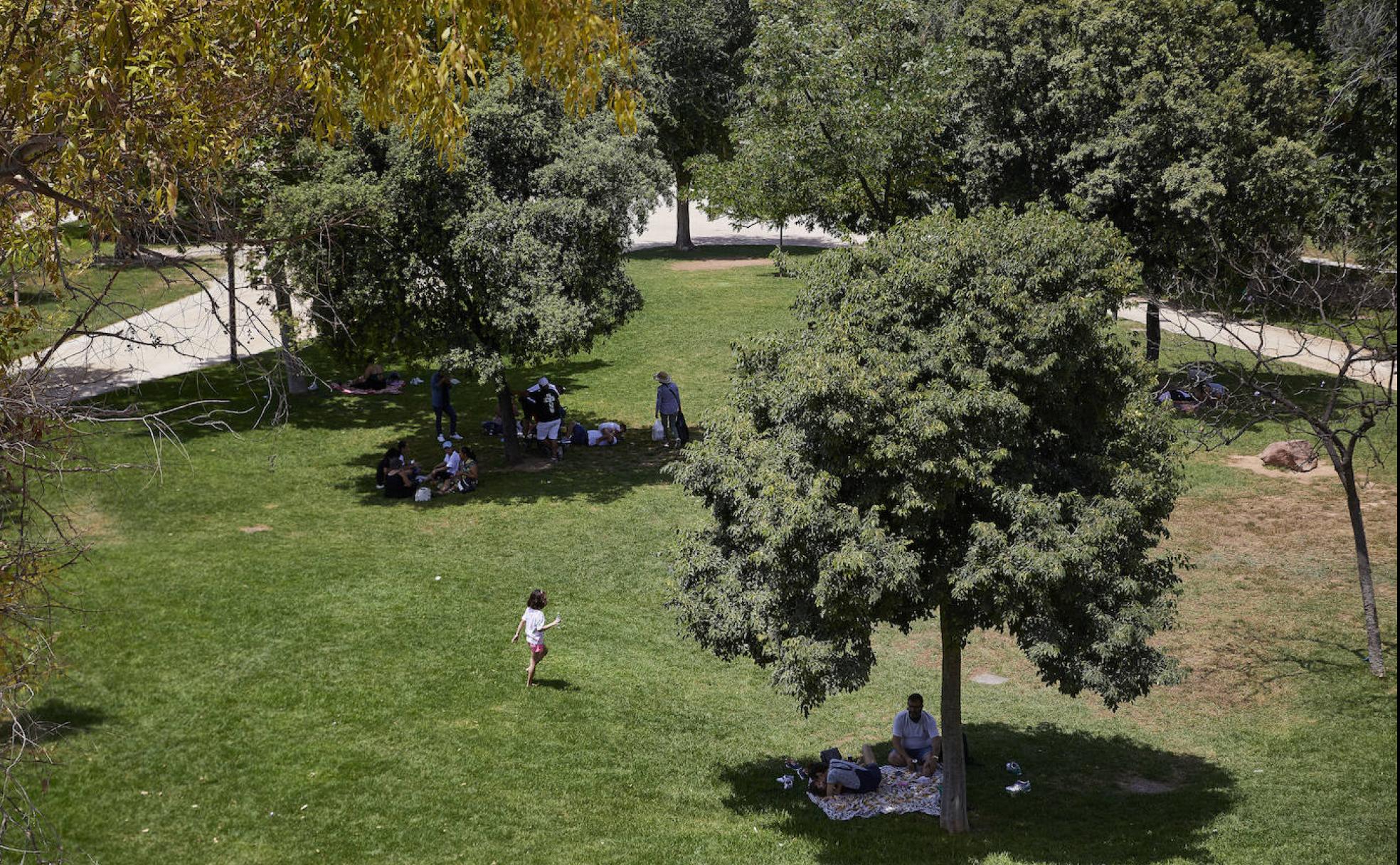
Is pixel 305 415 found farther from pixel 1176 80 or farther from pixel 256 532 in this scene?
pixel 1176 80

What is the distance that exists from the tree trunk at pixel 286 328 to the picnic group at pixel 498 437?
8.47ft

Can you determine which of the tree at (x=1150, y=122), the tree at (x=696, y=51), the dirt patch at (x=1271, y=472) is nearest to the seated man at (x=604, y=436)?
the tree at (x=1150, y=122)

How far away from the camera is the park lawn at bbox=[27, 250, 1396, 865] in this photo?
1165cm

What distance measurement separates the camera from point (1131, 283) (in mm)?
11172

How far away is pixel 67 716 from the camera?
1337cm

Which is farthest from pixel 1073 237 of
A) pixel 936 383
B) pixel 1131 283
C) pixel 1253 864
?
pixel 1253 864

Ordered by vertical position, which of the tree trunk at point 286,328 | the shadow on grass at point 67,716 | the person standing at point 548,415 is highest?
the tree trunk at point 286,328

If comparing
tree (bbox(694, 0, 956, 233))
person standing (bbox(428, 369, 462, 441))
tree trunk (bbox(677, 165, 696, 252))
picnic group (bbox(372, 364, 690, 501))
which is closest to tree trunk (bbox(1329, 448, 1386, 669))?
tree (bbox(694, 0, 956, 233))

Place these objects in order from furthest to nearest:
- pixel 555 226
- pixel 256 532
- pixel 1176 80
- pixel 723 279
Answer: pixel 723 279, pixel 1176 80, pixel 555 226, pixel 256 532

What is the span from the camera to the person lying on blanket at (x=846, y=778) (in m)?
12.6

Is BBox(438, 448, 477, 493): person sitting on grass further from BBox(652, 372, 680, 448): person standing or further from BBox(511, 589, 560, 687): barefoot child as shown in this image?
BBox(511, 589, 560, 687): barefoot child

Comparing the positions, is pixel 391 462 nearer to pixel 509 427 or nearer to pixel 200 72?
pixel 509 427

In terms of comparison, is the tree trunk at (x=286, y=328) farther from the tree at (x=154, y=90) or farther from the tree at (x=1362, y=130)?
the tree at (x=1362, y=130)

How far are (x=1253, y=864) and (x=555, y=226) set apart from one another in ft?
49.7
